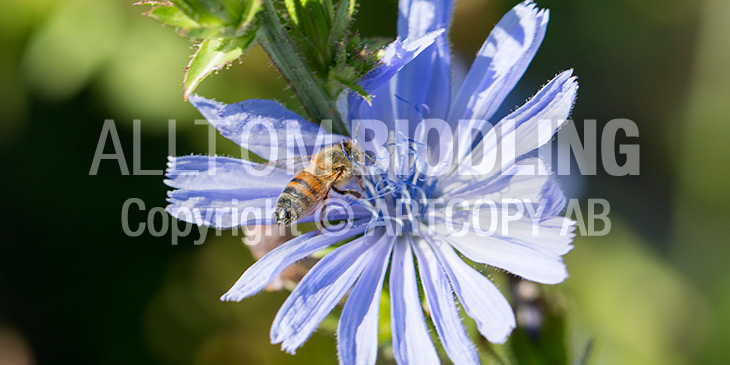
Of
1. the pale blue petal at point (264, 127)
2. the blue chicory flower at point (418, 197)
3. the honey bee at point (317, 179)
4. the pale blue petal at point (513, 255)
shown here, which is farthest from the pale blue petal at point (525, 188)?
the pale blue petal at point (264, 127)

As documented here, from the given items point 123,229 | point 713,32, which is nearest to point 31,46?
point 123,229

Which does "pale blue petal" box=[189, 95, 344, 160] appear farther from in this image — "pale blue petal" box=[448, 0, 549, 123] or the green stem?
"pale blue petal" box=[448, 0, 549, 123]

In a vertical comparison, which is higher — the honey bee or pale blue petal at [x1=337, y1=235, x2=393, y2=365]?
the honey bee

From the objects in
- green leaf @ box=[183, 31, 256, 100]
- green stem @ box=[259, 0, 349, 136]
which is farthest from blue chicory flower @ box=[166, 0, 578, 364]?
green leaf @ box=[183, 31, 256, 100]

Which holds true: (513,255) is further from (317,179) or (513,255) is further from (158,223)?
(158,223)

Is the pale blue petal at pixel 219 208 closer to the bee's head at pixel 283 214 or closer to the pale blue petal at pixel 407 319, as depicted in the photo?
the bee's head at pixel 283 214

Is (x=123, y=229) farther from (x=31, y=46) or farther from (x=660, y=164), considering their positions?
(x=660, y=164)
